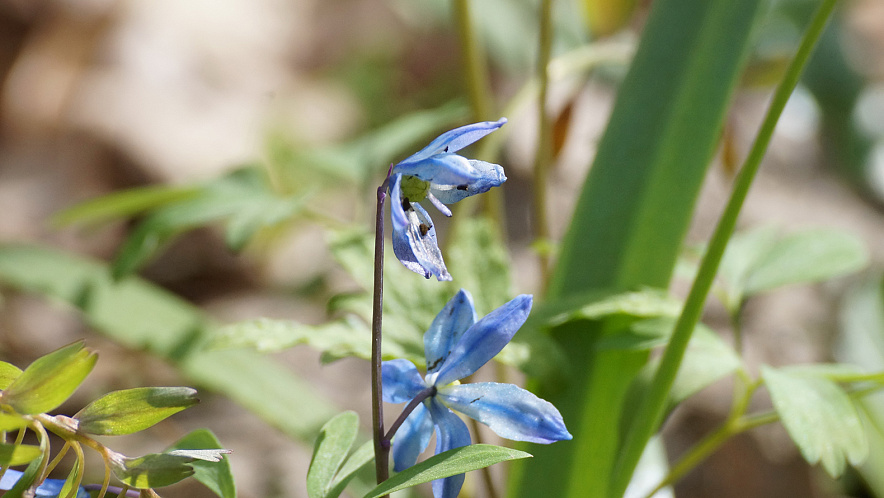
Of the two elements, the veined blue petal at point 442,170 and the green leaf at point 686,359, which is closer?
the veined blue petal at point 442,170

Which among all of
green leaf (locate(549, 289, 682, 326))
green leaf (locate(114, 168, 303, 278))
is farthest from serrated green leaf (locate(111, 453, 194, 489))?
green leaf (locate(114, 168, 303, 278))

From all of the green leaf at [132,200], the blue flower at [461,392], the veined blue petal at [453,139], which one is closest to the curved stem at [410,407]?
the blue flower at [461,392]

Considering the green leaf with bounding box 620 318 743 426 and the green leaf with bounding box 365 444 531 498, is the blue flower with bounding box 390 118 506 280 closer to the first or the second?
the green leaf with bounding box 365 444 531 498

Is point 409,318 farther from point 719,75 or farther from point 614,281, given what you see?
point 719,75

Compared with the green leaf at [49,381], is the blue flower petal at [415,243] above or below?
above

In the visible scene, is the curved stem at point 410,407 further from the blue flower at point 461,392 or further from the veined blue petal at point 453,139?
the veined blue petal at point 453,139

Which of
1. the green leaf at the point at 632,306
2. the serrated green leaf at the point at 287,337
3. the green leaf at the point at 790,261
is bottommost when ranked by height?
the serrated green leaf at the point at 287,337
